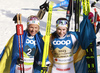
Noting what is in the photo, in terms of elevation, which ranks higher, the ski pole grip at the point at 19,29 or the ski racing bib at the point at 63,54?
the ski pole grip at the point at 19,29

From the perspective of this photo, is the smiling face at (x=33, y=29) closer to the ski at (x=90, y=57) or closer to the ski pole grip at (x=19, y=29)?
the ski pole grip at (x=19, y=29)

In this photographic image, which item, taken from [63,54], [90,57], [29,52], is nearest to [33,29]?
[29,52]

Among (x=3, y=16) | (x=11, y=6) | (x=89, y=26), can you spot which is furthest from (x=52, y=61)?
(x=11, y=6)

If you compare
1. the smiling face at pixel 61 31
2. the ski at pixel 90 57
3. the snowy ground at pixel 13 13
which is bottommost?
the ski at pixel 90 57

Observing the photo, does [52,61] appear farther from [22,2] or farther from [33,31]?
[22,2]

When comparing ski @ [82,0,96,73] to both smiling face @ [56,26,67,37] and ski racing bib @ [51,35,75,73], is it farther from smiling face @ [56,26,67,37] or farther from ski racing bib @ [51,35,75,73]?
smiling face @ [56,26,67,37]

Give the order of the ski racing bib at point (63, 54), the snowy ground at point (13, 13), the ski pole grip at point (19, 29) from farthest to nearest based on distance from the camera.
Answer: the snowy ground at point (13, 13)
the ski racing bib at point (63, 54)
the ski pole grip at point (19, 29)

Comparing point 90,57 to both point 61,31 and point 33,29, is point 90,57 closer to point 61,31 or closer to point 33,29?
point 61,31

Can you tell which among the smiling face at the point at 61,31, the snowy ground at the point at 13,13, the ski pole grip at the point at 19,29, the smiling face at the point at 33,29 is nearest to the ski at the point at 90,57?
the smiling face at the point at 61,31

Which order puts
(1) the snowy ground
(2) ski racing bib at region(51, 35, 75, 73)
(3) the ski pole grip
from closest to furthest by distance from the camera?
1. (3) the ski pole grip
2. (2) ski racing bib at region(51, 35, 75, 73)
3. (1) the snowy ground

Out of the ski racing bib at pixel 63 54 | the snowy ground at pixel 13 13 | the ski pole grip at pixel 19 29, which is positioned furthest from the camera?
the snowy ground at pixel 13 13

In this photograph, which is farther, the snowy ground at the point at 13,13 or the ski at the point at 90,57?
the snowy ground at the point at 13,13

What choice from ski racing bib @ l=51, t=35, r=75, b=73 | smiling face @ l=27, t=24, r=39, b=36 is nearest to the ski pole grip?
smiling face @ l=27, t=24, r=39, b=36

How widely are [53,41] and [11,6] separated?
9.15 m
